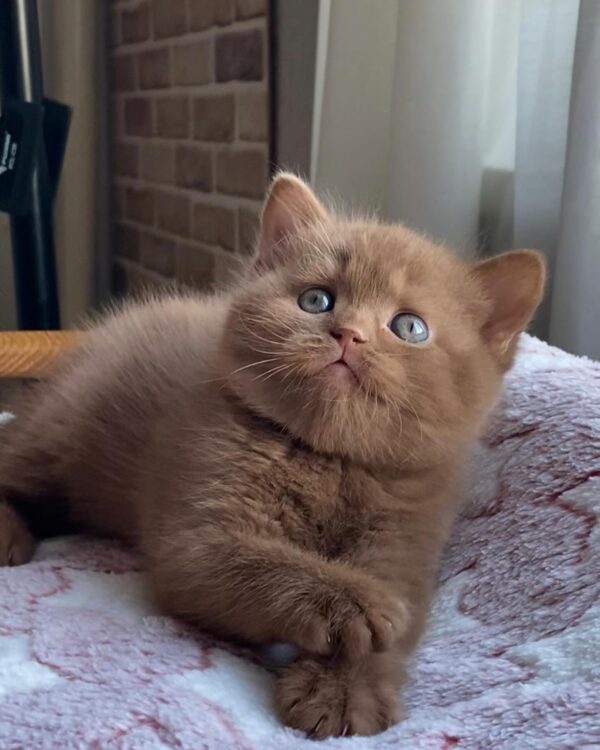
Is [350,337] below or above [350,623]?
above

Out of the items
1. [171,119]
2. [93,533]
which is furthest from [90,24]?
[93,533]

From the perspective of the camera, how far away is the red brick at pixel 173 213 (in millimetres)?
2285

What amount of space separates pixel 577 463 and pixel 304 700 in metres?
0.36

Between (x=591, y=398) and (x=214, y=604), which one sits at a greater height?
(x=591, y=398)

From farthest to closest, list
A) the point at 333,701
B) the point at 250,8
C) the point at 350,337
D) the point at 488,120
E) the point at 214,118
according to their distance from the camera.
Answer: the point at 214,118 → the point at 250,8 → the point at 488,120 → the point at 350,337 → the point at 333,701

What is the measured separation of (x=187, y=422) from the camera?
95 cm

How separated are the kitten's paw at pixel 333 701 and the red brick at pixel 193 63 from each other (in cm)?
164

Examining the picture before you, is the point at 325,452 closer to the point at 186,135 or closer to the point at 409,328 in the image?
the point at 409,328

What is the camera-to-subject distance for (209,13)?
207 centimetres

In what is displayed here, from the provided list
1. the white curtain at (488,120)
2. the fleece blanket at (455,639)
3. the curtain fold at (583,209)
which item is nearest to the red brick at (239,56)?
the white curtain at (488,120)

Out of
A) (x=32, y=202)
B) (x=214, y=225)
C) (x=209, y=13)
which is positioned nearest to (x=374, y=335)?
(x=32, y=202)

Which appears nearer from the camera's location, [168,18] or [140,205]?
[168,18]

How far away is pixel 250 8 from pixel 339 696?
1504 millimetres

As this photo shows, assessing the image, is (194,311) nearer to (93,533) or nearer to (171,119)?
(93,533)
